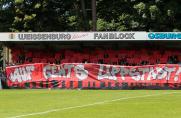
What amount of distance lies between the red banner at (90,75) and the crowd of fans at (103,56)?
843cm

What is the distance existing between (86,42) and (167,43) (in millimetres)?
5760

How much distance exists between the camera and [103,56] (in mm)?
40969

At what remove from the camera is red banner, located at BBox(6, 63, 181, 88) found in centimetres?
3131

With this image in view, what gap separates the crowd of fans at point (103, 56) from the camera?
132 feet

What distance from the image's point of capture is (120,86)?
31344 mm

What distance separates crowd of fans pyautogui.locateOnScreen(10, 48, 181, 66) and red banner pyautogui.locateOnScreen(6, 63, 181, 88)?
843 cm
